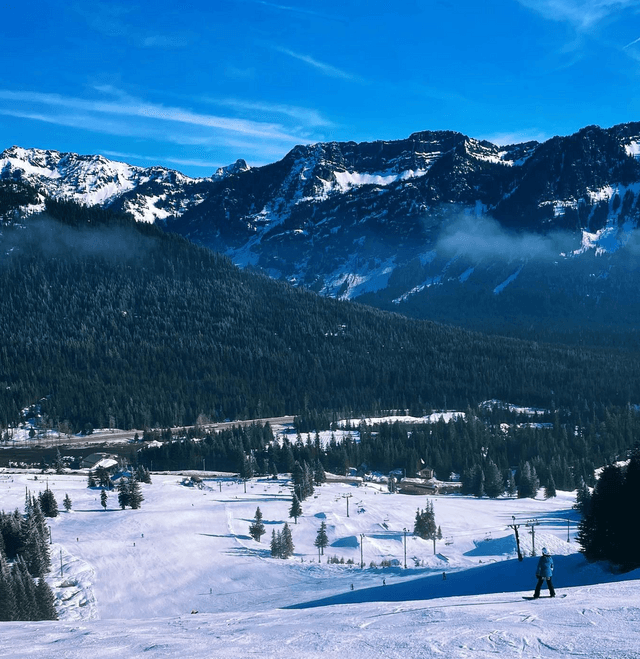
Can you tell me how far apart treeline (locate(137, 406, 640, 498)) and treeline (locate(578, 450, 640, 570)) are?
305 ft

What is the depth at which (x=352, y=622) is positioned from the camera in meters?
31.0

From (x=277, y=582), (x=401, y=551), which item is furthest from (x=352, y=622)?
(x=401, y=551)

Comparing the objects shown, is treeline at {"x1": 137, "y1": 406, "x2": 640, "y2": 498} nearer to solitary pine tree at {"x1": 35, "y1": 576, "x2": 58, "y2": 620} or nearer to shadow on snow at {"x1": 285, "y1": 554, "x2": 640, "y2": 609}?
solitary pine tree at {"x1": 35, "y1": 576, "x2": 58, "y2": 620}

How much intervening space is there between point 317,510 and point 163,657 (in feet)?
313

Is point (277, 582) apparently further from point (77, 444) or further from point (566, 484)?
point (77, 444)

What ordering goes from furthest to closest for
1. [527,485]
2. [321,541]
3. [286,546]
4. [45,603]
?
[527,485]
[321,541]
[286,546]
[45,603]

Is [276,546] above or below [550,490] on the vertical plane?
above

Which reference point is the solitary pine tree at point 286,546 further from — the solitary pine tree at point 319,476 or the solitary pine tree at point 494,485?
the solitary pine tree at point 494,485

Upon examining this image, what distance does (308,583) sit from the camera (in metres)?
75.5

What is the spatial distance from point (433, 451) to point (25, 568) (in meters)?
112

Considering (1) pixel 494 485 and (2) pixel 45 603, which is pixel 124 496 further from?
(1) pixel 494 485

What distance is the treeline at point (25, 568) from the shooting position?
212 ft

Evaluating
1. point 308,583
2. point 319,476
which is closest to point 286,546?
point 308,583

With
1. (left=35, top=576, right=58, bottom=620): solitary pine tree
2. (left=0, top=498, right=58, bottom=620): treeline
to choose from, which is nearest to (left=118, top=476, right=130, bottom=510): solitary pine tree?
(left=0, top=498, right=58, bottom=620): treeline
